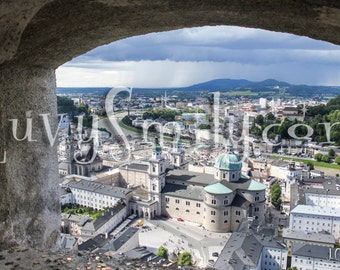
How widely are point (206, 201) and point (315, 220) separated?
4.84m

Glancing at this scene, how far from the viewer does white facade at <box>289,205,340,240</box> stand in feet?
52.0

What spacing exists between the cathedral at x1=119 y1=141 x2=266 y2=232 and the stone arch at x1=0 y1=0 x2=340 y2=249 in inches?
572

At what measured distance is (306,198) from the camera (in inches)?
769

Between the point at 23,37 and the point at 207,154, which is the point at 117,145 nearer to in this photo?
the point at 207,154

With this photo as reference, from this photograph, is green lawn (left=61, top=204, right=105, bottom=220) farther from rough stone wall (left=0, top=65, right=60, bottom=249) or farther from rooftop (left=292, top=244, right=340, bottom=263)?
rough stone wall (left=0, top=65, right=60, bottom=249)

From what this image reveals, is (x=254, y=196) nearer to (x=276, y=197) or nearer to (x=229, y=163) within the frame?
(x=229, y=163)

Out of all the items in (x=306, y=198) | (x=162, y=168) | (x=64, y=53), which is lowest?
(x=306, y=198)

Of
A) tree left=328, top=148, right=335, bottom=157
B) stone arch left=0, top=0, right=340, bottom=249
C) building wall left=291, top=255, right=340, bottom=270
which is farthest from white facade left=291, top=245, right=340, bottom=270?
tree left=328, top=148, right=335, bottom=157

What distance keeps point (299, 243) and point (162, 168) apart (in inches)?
306

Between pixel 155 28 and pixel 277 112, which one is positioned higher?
pixel 155 28

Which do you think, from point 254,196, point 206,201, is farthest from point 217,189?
point 254,196

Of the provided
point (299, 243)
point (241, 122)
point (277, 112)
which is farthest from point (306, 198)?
point (277, 112)

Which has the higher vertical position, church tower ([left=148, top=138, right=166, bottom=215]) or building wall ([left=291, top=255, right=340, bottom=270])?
church tower ([left=148, top=138, right=166, bottom=215])

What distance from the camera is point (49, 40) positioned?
1748 millimetres
